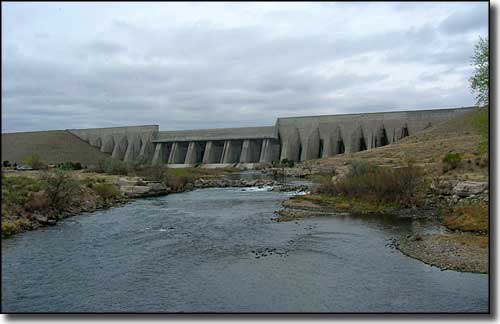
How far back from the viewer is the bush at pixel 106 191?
895 inches

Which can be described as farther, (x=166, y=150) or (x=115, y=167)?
(x=166, y=150)

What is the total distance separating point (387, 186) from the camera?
1919 cm

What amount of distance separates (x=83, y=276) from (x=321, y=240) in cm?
664

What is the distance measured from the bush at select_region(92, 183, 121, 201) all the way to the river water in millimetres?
6748

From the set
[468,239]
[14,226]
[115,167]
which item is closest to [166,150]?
[115,167]

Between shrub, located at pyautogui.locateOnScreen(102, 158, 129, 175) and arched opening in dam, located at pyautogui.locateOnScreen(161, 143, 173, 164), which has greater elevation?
arched opening in dam, located at pyautogui.locateOnScreen(161, 143, 173, 164)

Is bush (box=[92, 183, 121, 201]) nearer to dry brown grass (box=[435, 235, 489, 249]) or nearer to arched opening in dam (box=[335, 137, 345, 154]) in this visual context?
dry brown grass (box=[435, 235, 489, 249])

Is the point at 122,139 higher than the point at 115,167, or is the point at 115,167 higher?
the point at 122,139

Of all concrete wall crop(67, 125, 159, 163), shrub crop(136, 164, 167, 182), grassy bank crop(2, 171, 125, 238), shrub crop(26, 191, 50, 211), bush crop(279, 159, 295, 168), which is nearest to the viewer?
grassy bank crop(2, 171, 125, 238)

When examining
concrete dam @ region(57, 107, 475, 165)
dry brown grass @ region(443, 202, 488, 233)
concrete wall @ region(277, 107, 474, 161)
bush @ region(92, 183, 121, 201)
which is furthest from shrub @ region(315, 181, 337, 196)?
concrete wall @ region(277, 107, 474, 161)

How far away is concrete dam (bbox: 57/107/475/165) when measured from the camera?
165 feet

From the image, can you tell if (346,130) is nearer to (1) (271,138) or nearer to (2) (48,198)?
(1) (271,138)

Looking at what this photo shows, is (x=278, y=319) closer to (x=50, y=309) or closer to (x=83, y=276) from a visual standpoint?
(x=50, y=309)

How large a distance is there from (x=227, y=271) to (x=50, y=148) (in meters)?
50.4
